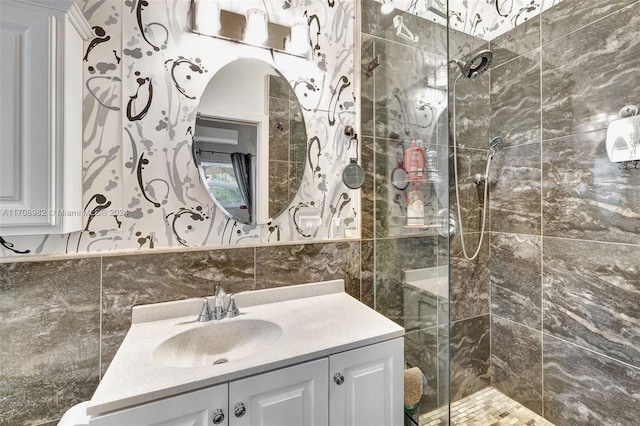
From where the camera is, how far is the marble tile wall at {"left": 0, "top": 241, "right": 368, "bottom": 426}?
0.95 metres

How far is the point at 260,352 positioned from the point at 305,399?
0.68ft

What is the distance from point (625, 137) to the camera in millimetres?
1213

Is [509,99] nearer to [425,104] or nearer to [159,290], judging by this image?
[425,104]

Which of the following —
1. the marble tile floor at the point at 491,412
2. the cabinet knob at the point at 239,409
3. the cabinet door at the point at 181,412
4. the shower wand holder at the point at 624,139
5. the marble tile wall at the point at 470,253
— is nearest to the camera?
the cabinet door at the point at 181,412

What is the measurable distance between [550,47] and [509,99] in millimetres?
307

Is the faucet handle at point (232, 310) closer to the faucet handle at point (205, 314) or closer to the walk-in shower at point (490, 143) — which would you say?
the faucet handle at point (205, 314)

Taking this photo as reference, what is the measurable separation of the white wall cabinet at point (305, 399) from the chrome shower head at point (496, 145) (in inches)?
58.6

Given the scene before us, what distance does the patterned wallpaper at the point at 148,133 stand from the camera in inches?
41.7

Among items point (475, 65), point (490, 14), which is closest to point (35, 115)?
point (475, 65)

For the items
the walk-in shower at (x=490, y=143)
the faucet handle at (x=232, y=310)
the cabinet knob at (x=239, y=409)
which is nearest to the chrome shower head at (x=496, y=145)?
the walk-in shower at (x=490, y=143)

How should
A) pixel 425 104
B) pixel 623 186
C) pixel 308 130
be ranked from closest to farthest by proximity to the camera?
pixel 425 104, pixel 623 186, pixel 308 130

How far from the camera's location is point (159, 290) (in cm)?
112

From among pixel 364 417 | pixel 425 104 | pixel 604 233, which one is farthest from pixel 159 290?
pixel 604 233

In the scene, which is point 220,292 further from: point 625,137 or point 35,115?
point 625,137
